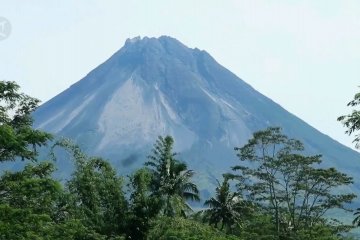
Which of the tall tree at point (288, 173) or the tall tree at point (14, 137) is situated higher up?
Result: the tall tree at point (288, 173)

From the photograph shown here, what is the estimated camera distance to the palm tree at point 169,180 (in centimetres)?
2578

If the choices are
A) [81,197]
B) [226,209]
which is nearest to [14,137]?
[81,197]

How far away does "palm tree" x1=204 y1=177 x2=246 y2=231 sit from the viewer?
50.0 meters

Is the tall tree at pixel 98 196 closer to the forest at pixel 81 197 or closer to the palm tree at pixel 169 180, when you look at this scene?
the forest at pixel 81 197

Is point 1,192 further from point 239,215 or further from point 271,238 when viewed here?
point 239,215

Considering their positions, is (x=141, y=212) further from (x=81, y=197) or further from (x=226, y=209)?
(x=226, y=209)

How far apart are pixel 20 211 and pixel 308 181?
1598 inches

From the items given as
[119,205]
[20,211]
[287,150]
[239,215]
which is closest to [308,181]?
[287,150]

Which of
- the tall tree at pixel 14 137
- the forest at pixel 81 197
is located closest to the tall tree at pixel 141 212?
the forest at pixel 81 197

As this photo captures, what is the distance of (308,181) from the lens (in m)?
52.0

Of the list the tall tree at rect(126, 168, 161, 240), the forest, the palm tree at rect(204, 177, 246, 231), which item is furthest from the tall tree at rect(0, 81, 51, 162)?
the palm tree at rect(204, 177, 246, 231)

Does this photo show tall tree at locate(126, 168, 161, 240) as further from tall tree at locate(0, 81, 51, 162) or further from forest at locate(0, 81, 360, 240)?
tall tree at locate(0, 81, 51, 162)

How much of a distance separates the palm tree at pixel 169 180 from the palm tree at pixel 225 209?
19.4 ft

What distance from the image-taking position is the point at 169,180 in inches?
1384
